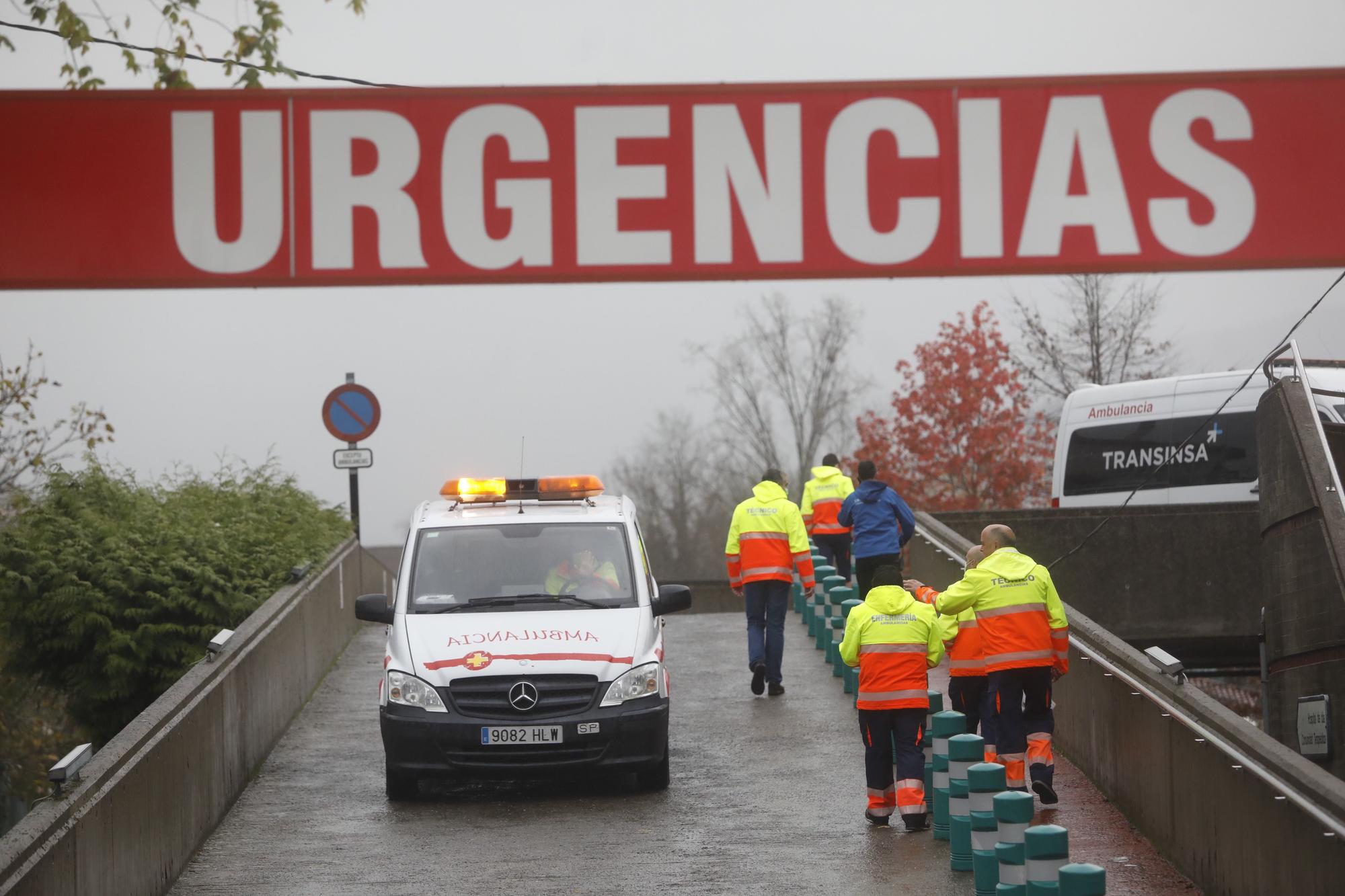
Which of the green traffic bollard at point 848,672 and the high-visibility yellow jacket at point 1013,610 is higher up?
the high-visibility yellow jacket at point 1013,610

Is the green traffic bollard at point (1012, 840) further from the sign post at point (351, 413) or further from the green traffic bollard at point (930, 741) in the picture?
the sign post at point (351, 413)

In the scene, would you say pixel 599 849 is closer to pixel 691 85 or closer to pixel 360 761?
pixel 360 761

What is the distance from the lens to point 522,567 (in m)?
12.8

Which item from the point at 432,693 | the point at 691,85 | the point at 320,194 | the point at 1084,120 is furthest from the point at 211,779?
the point at 1084,120

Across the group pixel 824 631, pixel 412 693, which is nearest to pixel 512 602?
pixel 412 693

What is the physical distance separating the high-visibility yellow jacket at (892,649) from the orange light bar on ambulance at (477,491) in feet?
12.3

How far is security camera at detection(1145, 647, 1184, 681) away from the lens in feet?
33.3

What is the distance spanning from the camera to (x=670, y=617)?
77.5ft

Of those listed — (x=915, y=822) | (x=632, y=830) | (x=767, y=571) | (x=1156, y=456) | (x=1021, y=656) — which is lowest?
(x=632, y=830)

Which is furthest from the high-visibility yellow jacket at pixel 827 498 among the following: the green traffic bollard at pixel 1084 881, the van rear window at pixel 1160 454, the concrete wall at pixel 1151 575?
the green traffic bollard at pixel 1084 881

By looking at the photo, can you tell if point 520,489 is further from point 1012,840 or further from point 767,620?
point 1012,840

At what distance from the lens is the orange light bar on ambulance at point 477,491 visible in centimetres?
1365

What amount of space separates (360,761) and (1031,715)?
5593 mm

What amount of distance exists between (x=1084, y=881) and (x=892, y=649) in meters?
3.95
